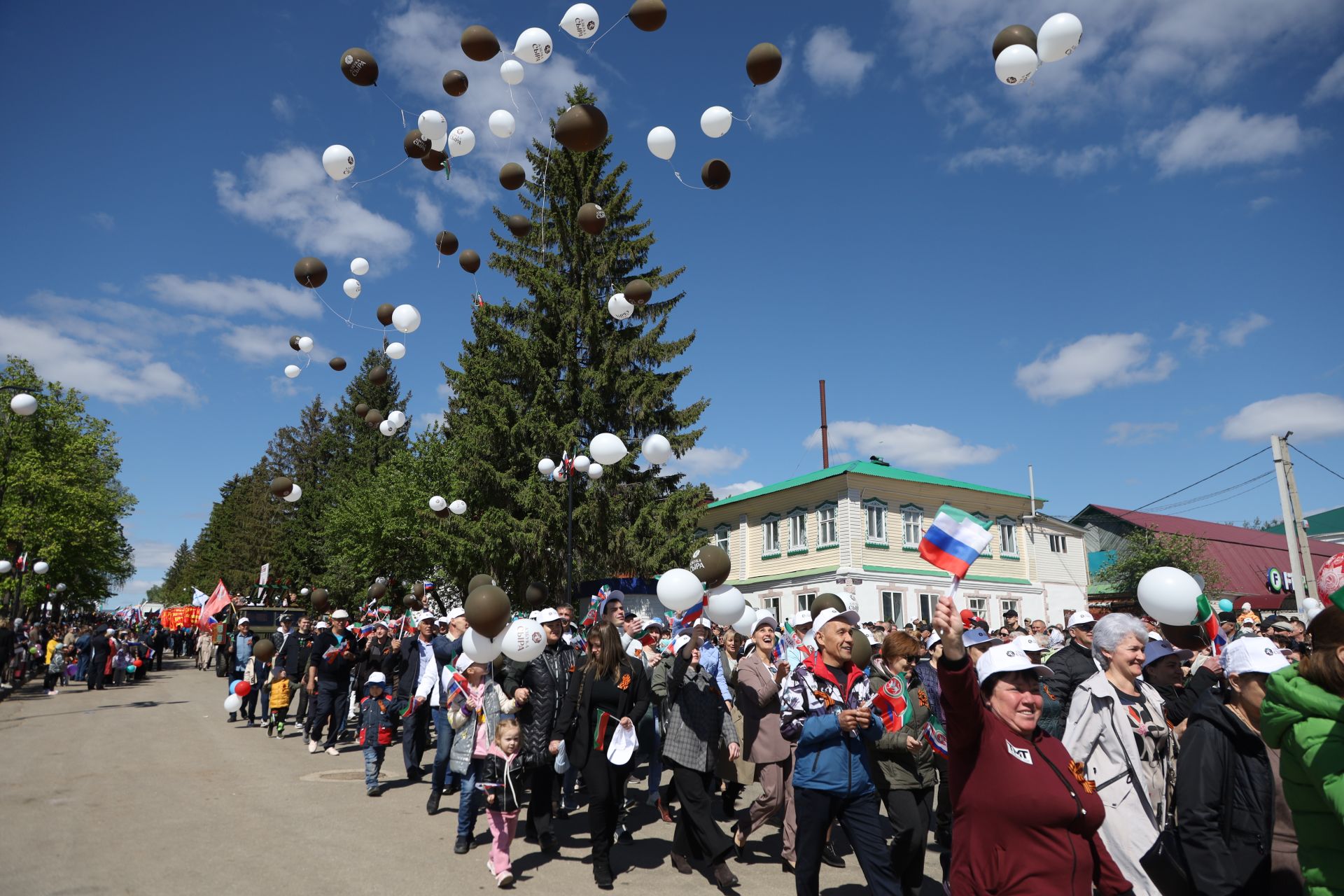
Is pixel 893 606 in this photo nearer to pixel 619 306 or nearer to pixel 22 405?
pixel 619 306

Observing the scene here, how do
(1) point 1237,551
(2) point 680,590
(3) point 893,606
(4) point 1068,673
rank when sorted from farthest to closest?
(1) point 1237,551 < (3) point 893,606 < (2) point 680,590 < (4) point 1068,673

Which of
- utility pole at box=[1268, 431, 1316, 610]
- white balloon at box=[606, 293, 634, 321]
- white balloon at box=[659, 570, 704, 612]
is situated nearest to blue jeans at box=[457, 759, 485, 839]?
white balloon at box=[659, 570, 704, 612]

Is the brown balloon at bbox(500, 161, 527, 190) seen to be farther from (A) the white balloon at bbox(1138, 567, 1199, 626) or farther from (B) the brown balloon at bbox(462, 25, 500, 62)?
(A) the white balloon at bbox(1138, 567, 1199, 626)

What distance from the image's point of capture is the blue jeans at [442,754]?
9.12 meters

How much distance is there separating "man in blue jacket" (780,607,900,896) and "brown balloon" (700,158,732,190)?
7.61 m

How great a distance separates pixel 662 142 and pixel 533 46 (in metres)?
2.41

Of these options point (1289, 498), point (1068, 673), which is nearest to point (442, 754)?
point (1068, 673)

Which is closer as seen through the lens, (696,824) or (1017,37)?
(696,824)

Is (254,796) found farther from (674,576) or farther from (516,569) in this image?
(516,569)

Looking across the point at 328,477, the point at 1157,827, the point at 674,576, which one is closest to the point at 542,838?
the point at 674,576

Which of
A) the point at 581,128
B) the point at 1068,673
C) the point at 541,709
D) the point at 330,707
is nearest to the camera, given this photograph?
the point at 1068,673

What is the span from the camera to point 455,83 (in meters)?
10.6

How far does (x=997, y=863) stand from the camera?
10.2ft

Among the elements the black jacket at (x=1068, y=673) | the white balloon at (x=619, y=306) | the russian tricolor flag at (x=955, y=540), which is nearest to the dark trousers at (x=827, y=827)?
the black jacket at (x=1068, y=673)
